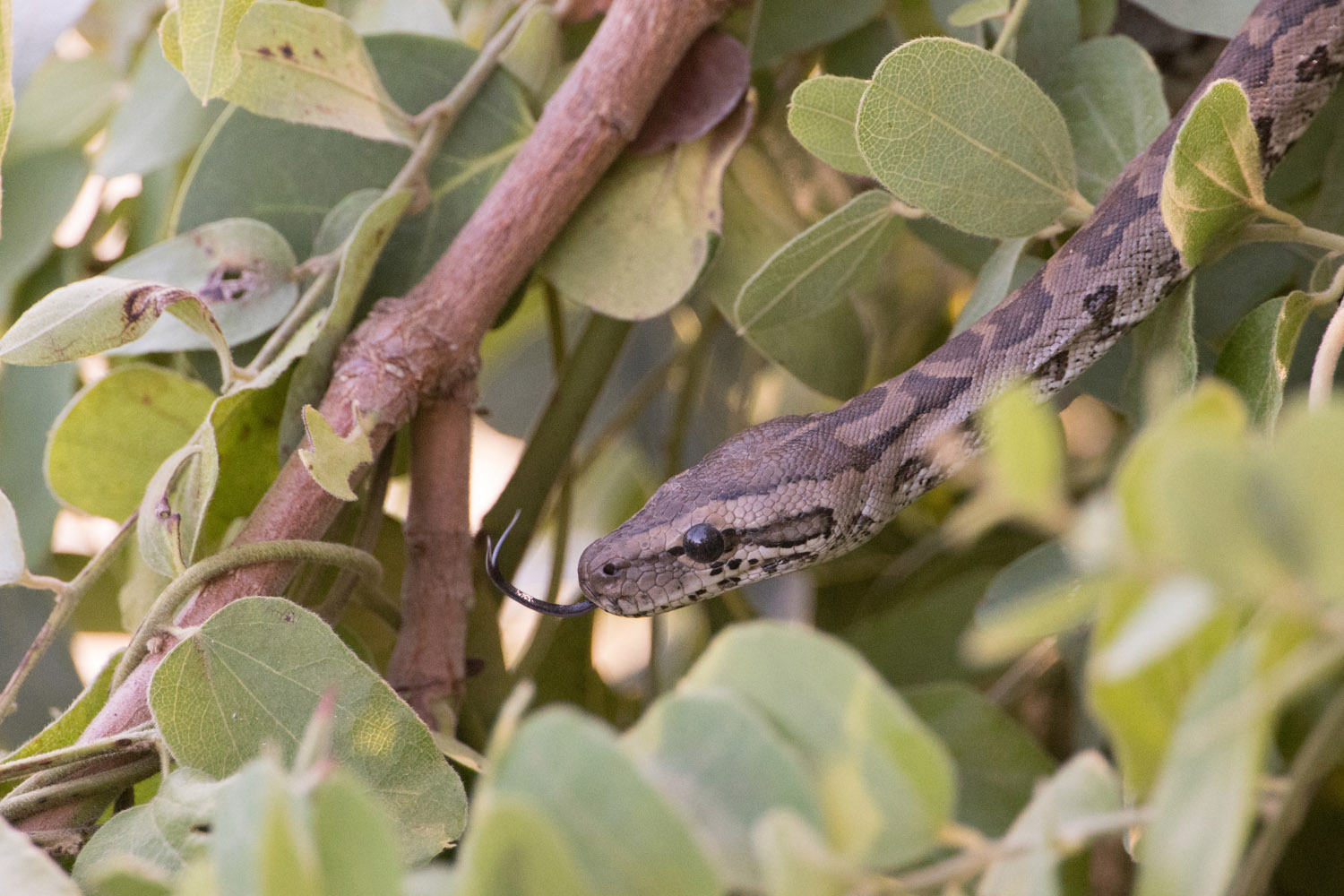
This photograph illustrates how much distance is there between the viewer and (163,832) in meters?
0.69

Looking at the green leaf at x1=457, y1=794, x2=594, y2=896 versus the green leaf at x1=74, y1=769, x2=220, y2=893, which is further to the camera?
the green leaf at x1=74, y1=769, x2=220, y2=893

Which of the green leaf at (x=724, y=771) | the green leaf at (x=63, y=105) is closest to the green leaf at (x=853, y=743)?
the green leaf at (x=724, y=771)

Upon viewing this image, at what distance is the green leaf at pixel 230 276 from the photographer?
106 centimetres

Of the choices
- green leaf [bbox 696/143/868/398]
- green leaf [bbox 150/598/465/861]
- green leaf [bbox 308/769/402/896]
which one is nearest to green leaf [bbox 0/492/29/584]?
green leaf [bbox 150/598/465/861]

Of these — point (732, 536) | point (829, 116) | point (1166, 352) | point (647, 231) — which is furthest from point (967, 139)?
point (732, 536)

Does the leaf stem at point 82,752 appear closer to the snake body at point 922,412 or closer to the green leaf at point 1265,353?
the snake body at point 922,412

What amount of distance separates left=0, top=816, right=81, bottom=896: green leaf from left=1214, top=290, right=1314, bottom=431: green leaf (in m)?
0.78

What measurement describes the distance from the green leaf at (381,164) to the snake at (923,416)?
14.0 inches

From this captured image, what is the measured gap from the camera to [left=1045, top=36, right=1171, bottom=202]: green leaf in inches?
41.7

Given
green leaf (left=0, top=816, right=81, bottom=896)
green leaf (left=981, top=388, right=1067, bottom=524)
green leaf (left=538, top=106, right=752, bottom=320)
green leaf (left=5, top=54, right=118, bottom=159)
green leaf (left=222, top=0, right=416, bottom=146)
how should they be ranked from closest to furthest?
green leaf (left=981, top=388, right=1067, bottom=524)
green leaf (left=0, top=816, right=81, bottom=896)
green leaf (left=222, top=0, right=416, bottom=146)
green leaf (left=538, top=106, right=752, bottom=320)
green leaf (left=5, top=54, right=118, bottom=159)

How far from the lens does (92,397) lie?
103cm

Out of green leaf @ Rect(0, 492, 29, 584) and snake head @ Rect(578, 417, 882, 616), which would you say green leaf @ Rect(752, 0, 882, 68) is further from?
green leaf @ Rect(0, 492, 29, 584)

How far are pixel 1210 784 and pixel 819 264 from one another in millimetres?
696

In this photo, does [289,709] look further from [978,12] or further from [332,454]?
[978,12]
